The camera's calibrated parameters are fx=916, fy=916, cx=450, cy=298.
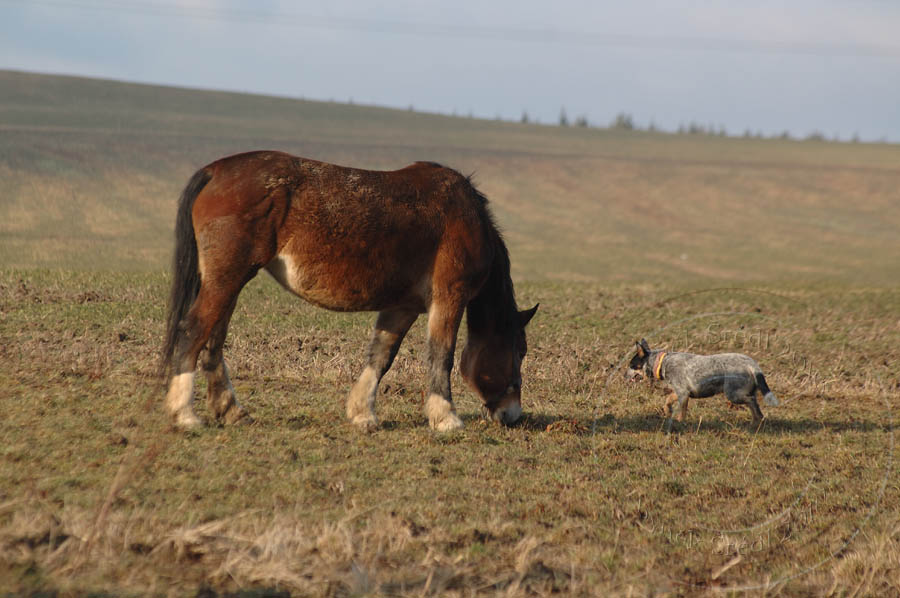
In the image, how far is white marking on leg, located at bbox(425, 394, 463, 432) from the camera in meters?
9.10

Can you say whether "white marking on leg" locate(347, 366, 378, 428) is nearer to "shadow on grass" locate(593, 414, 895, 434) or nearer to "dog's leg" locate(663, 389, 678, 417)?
"shadow on grass" locate(593, 414, 895, 434)

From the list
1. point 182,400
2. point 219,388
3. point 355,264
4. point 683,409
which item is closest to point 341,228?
point 355,264

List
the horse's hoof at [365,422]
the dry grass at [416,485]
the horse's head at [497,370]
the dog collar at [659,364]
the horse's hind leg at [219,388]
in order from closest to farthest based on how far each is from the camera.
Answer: the dry grass at [416,485], the horse's hind leg at [219,388], the horse's hoof at [365,422], the horse's head at [497,370], the dog collar at [659,364]

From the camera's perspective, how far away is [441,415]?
29.9 feet

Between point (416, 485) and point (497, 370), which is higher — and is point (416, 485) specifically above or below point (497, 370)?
below

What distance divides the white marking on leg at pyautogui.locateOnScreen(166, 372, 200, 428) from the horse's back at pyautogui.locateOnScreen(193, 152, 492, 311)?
119cm

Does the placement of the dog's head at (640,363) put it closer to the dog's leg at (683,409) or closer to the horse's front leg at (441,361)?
the dog's leg at (683,409)

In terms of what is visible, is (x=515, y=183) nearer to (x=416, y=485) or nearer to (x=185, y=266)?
(x=185, y=266)

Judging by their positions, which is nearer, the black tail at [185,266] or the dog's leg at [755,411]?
the black tail at [185,266]

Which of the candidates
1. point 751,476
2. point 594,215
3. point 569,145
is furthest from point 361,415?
point 569,145

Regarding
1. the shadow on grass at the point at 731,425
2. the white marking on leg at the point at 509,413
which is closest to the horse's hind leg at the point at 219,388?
the white marking on leg at the point at 509,413

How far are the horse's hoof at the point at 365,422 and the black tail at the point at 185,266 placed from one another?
6.23 feet

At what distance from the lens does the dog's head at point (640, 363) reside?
10.5m

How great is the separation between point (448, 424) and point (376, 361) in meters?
1.00
